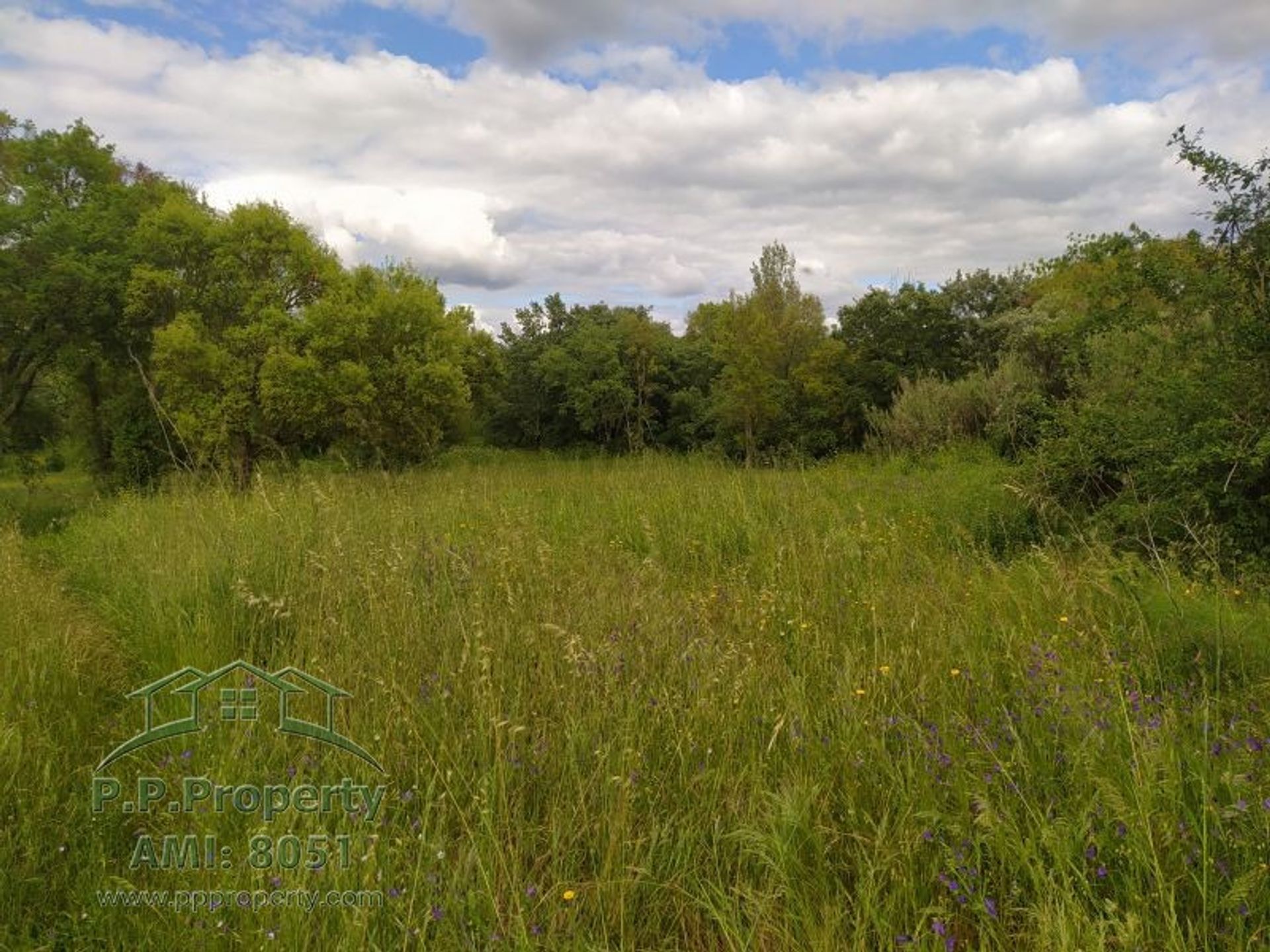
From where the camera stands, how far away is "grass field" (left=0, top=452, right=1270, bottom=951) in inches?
68.6

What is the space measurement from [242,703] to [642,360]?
2214 centimetres

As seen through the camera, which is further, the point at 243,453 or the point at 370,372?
the point at 370,372

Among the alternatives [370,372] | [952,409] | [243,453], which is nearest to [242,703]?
[370,372]

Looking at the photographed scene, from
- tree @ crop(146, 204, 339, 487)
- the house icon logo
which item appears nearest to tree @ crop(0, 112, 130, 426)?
tree @ crop(146, 204, 339, 487)

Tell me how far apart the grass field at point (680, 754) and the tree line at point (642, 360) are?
4.44ft

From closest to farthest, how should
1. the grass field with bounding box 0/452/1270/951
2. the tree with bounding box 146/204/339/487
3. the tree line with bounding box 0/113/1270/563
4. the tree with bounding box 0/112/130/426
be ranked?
1. the grass field with bounding box 0/452/1270/951
2. the tree line with bounding box 0/113/1270/563
3. the tree with bounding box 146/204/339/487
4. the tree with bounding box 0/112/130/426

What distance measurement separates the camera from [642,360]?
2409 centimetres

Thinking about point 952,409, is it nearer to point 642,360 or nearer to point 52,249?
point 642,360

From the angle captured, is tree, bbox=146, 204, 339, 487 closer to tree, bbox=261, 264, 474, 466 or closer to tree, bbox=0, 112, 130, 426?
tree, bbox=261, 264, 474, 466

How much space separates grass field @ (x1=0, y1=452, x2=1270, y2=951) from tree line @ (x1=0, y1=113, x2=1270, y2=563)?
4.44ft

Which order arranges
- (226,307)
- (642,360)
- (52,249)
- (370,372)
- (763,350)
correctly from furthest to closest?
(642,360), (763,350), (52,249), (226,307), (370,372)

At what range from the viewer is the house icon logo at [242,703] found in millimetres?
2455

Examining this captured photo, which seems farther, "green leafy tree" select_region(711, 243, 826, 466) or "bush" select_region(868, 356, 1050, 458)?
"green leafy tree" select_region(711, 243, 826, 466)

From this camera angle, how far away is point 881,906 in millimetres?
1782
